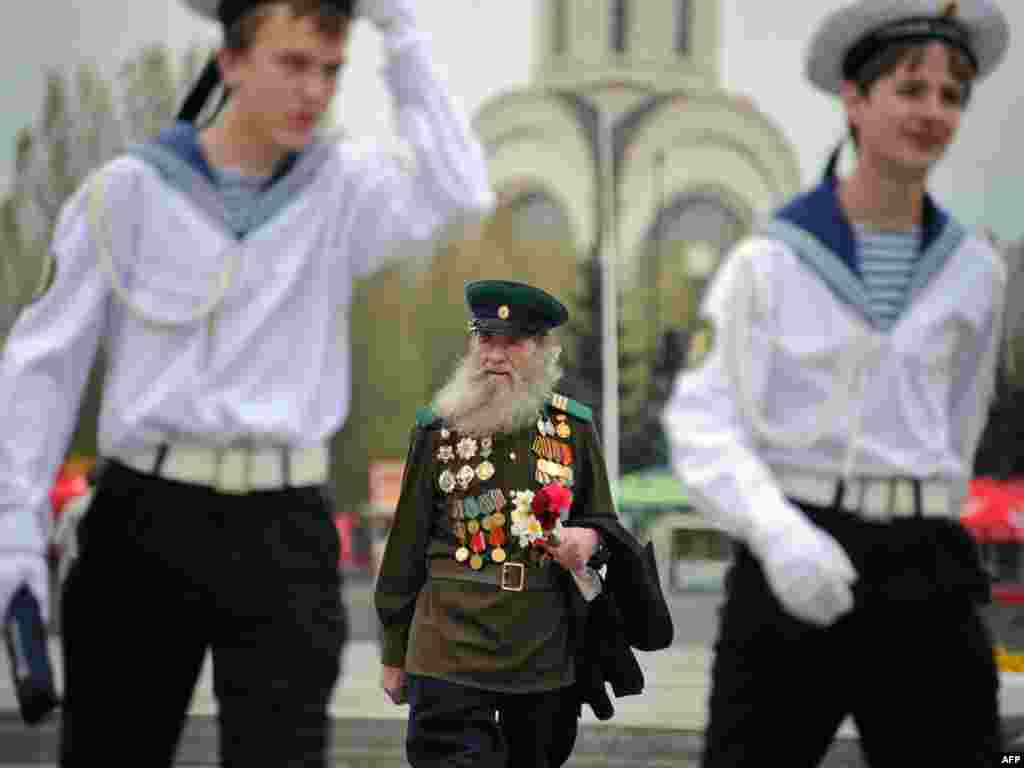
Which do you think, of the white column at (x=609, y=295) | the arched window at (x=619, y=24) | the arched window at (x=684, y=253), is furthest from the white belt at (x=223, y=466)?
the arched window at (x=619, y=24)

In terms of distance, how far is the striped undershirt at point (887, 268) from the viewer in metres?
2.95

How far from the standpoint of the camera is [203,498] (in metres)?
2.89

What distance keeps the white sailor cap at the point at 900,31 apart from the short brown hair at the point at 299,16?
919 mm

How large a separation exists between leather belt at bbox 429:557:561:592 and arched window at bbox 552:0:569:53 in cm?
1519

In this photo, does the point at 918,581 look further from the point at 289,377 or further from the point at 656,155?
the point at 656,155

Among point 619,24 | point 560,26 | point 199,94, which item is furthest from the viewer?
point 619,24

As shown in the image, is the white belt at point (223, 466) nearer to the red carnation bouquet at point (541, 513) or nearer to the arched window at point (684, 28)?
the red carnation bouquet at point (541, 513)

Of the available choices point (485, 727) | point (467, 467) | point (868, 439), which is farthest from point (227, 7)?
point (485, 727)

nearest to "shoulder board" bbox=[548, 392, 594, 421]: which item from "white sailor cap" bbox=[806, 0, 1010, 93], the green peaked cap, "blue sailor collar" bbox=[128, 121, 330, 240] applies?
the green peaked cap

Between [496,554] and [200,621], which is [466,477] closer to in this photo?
[496,554]

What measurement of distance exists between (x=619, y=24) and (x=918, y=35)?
1610 cm

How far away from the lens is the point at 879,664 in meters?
2.86

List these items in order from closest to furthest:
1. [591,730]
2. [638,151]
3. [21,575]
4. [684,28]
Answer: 1. [21,575]
2. [591,730]
3. [684,28]
4. [638,151]

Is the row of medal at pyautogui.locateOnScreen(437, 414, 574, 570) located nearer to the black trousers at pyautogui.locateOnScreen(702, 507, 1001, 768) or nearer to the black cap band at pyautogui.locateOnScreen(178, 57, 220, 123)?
the black trousers at pyautogui.locateOnScreen(702, 507, 1001, 768)
